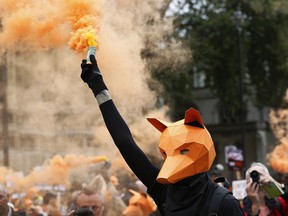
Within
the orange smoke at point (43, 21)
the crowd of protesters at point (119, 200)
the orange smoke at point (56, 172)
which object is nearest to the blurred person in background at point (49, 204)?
the crowd of protesters at point (119, 200)

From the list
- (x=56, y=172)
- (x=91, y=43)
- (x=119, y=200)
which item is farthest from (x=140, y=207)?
(x=56, y=172)

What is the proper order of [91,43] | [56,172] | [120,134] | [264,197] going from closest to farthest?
[120,134], [91,43], [264,197], [56,172]

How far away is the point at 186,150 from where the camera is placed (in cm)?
317

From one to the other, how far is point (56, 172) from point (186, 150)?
397 inches

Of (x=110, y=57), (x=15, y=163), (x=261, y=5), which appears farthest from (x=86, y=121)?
(x=261, y=5)

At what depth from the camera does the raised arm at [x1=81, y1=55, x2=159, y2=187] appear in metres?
3.44

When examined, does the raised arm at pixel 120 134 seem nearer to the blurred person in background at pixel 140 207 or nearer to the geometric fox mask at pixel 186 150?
the geometric fox mask at pixel 186 150

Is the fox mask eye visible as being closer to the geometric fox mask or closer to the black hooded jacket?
the geometric fox mask

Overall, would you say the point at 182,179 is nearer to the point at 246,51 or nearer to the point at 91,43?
the point at 91,43

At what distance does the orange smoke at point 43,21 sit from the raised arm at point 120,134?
0.67 metres

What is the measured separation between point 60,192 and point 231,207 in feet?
35.7

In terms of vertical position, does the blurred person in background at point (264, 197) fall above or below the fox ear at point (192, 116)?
below

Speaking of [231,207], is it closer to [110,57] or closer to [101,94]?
[101,94]

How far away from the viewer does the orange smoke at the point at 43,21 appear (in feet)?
14.2
